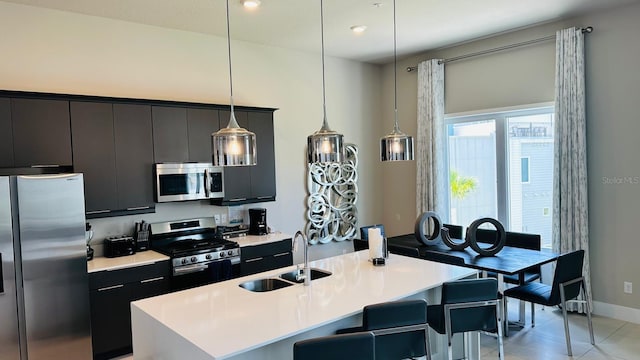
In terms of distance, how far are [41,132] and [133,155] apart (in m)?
0.81

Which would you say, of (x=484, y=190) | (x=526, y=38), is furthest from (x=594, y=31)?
(x=484, y=190)

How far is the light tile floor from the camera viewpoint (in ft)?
12.9

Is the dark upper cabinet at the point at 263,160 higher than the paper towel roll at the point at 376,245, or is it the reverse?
the dark upper cabinet at the point at 263,160

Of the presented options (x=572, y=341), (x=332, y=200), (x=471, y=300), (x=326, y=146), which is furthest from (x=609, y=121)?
(x=332, y=200)

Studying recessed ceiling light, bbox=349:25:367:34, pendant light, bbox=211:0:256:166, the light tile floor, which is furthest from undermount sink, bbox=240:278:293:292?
recessed ceiling light, bbox=349:25:367:34

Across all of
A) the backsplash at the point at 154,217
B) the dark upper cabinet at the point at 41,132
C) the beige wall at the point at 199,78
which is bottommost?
the backsplash at the point at 154,217

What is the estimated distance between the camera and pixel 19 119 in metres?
3.69

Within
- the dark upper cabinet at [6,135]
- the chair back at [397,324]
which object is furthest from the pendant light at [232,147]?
the dark upper cabinet at [6,135]

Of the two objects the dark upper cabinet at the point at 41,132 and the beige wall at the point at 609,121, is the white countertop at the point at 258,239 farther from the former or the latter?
the beige wall at the point at 609,121

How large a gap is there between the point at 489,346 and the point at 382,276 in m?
1.53

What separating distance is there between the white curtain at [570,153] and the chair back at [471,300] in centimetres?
242

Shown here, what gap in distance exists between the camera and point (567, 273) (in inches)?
154

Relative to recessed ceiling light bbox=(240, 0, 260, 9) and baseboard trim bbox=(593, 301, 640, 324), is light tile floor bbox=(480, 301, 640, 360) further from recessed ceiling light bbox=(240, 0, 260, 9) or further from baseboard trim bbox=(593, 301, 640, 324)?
recessed ceiling light bbox=(240, 0, 260, 9)

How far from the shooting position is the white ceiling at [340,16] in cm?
420
